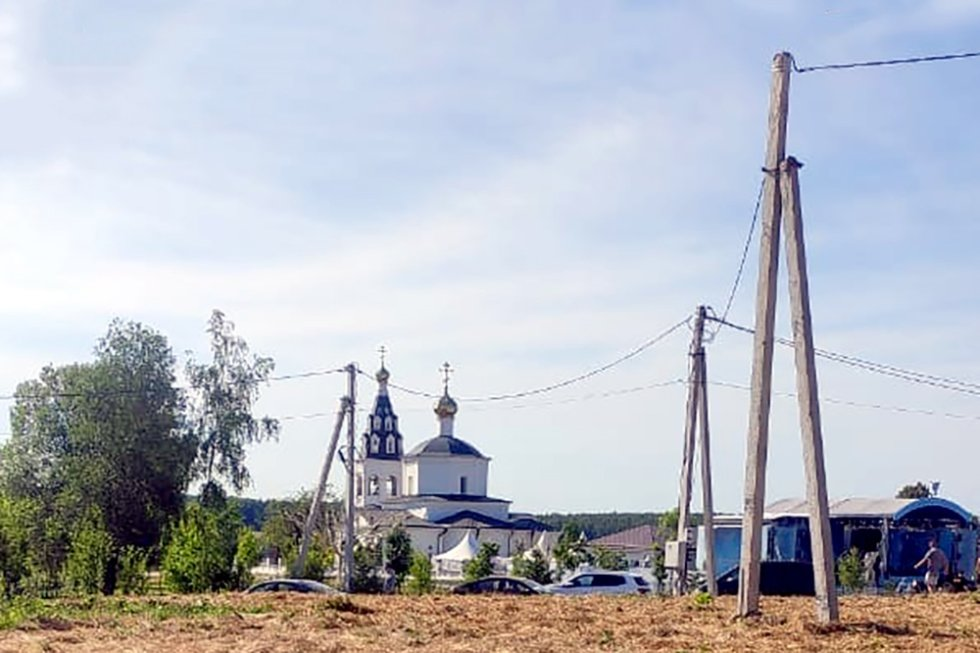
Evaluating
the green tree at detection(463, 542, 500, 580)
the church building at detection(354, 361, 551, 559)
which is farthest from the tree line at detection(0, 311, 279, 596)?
the church building at detection(354, 361, 551, 559)

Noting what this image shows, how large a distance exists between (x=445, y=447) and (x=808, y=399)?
244 feet

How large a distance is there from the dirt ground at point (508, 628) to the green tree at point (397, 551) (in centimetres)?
2919

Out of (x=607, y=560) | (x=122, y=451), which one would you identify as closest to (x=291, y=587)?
(x=122, y=451)

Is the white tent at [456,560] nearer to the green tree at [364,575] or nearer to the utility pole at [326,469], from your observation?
the green tree at [364,575]

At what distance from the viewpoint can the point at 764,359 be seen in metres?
17.6

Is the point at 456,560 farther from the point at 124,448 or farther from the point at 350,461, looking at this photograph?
the point at 350,461

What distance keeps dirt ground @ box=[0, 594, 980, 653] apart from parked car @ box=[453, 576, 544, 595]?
7548 mm

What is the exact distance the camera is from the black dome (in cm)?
9069

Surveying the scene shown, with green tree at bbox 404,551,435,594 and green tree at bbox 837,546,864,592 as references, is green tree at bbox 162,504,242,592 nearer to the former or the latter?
green tree at bbox 404,551,435,594

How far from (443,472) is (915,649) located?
77.0 metres

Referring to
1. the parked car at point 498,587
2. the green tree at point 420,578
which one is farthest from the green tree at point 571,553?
→ the parked car at point 498,587

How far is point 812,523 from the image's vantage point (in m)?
17.0

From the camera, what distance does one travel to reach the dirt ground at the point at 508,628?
15.6m

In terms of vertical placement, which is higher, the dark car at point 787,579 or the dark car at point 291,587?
the dark car at point 787,579
